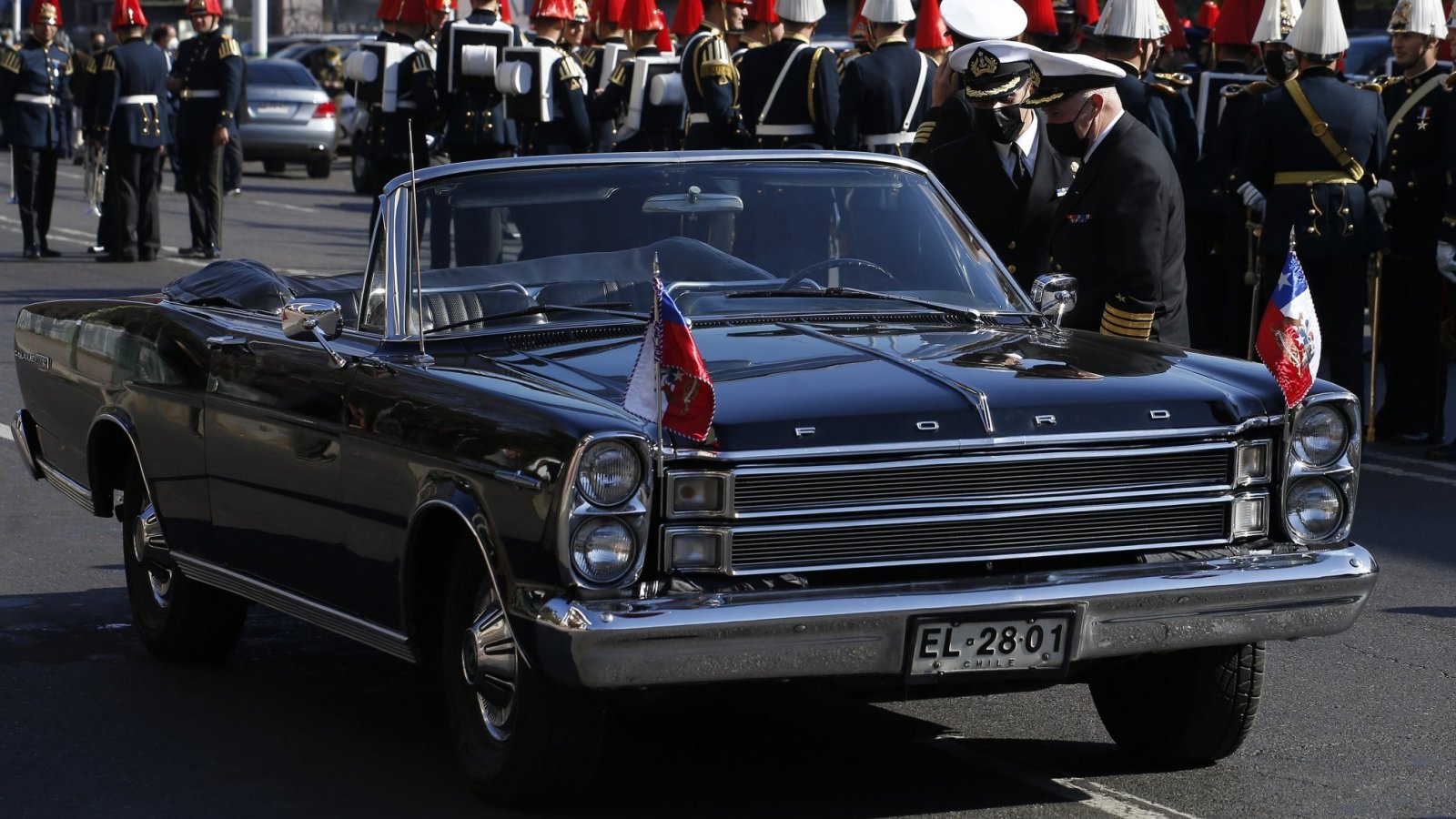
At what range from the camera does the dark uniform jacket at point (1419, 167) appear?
11.9m

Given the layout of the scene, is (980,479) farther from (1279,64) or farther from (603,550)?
(1279,64)

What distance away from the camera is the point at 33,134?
20125mm

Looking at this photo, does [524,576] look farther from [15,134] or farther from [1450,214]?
[15,134]

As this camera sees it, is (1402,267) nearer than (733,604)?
No

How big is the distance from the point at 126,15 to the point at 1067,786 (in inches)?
633

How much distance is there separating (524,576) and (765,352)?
955 mm

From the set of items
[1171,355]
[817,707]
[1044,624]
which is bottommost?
[817,707]

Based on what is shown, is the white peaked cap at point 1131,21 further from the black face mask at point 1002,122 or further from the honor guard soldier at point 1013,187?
the black face mask at point 1002,122

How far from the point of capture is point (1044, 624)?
4.96 meters

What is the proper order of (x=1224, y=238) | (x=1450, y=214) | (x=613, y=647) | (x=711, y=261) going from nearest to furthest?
1. (x=613, y=647)
2. (x=711, y=261)
3. (x=1450, y=214)
4. (x=1224, y=238)

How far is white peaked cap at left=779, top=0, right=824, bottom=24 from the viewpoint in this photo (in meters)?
15.4

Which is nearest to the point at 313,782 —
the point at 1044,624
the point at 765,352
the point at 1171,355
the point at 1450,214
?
the point at 765,352

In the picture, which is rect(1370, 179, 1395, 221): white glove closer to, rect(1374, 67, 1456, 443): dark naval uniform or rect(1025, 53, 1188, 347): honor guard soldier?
rect(1374, 67, 1456, 443): dark naval uniform

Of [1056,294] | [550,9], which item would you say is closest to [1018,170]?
[1056,294]
